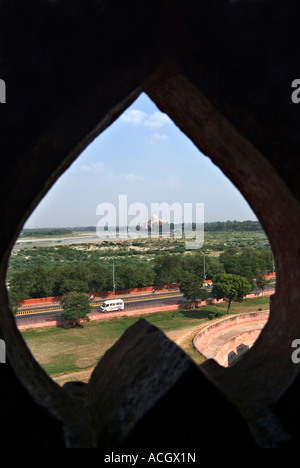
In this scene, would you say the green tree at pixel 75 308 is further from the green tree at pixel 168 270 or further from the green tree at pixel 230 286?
the green tree at pixel 168 270

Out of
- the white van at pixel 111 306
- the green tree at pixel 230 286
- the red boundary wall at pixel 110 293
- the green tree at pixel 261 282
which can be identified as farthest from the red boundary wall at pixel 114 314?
the red boundary wall at pixel 110 293

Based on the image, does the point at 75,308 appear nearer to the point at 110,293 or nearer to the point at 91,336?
the point at 91,336

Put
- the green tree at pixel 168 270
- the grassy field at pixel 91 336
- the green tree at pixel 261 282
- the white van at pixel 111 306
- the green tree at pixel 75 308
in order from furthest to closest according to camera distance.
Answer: the green tree at pixel 168 270
the green tree at pixel 261 282
the white van at pixel 111 306
the green tree at pixel 75 308
the grassy field at pixel 91 336

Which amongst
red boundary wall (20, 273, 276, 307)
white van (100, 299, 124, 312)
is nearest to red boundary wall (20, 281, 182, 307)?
red boundary wall (20, 273, 276, 307)

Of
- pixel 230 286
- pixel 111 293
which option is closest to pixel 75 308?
pixel 111 293
